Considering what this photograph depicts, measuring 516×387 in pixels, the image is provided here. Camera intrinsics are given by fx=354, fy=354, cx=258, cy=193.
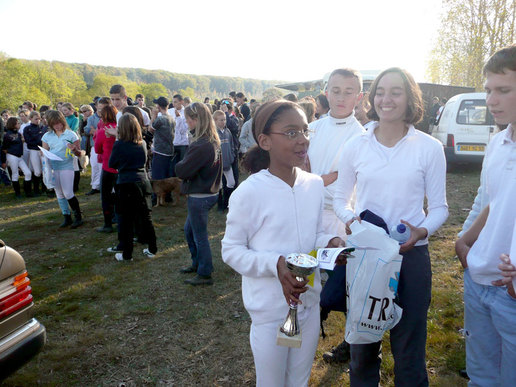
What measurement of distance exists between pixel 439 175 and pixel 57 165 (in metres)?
6.37

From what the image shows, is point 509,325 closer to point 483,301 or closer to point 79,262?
point 483,301

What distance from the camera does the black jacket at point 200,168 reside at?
13.8 ft

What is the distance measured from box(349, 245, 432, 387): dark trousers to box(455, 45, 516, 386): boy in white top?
229mm

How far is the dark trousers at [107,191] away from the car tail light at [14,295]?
3.63 metres

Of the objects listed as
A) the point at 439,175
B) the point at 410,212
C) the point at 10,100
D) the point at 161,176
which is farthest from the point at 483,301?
the point at 10,100

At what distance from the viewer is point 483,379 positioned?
1856 mm

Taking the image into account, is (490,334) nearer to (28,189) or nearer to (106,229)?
(106,229)

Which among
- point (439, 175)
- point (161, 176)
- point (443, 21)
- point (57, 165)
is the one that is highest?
point (443, 21)

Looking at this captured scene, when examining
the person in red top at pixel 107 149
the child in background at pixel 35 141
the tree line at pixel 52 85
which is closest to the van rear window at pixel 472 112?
the person in red top at pixel 107 149

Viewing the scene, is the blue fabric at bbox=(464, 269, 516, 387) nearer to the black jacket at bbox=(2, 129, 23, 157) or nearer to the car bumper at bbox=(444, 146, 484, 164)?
the car bumper at bbox=(444, 146, 484, 164)

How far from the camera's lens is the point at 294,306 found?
1598mm

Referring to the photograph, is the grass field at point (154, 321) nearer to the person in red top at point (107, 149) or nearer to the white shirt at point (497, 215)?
the person in red top at point (107, 149)

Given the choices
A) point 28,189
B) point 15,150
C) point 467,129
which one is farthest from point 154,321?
point 467,129

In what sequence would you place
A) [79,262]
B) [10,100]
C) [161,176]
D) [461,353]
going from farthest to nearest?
[10,100] → [161,176] → [79,262] → [461,353]
